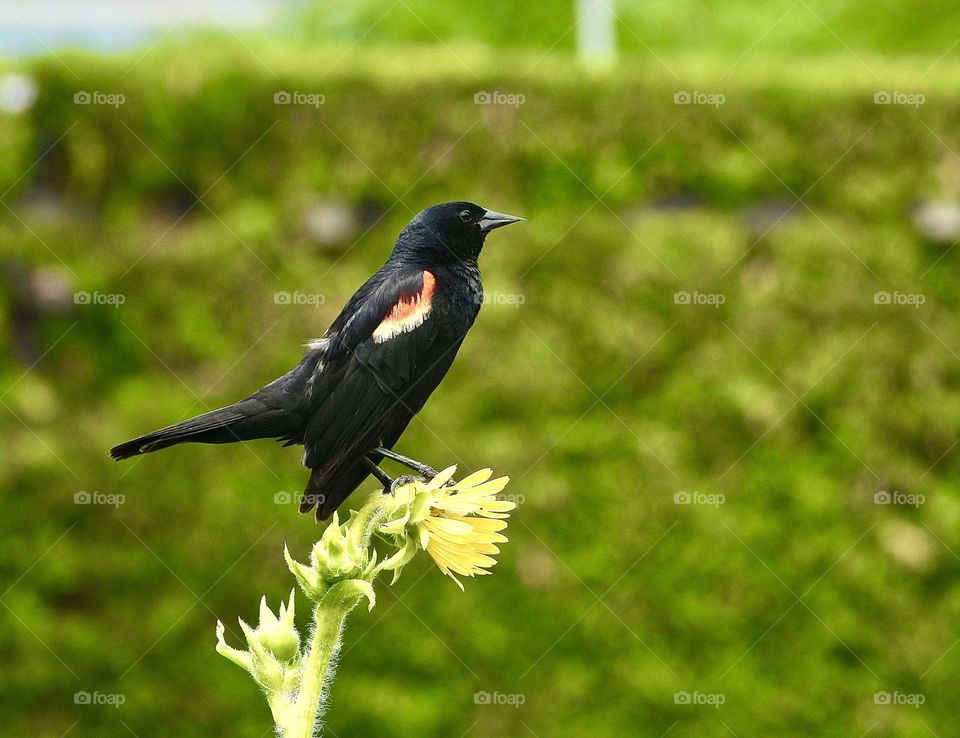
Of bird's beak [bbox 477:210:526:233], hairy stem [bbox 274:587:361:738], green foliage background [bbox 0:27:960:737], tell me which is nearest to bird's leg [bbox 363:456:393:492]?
hairy stem [bbox 274:587:361:738]

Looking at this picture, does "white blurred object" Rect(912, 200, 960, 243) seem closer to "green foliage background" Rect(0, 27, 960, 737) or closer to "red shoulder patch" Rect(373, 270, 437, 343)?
"green foliage background" Rect(0, 27, 960, 737)

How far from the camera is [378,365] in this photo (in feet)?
5.26

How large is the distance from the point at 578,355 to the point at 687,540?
1144 mm

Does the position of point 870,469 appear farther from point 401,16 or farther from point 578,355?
point 401,16

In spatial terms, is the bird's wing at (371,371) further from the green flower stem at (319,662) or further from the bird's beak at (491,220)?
the green flower stem at (319,662)

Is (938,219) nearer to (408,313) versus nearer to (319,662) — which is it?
(408,313)

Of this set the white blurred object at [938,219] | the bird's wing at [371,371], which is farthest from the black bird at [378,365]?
the white blurred object at [938,219]

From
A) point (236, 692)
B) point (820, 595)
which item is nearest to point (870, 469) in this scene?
point (820, 595)

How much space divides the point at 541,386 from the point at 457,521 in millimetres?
4128

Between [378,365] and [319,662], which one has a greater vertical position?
[378,365]

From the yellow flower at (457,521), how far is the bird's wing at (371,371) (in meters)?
0.26

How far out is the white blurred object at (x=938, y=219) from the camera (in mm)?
5637

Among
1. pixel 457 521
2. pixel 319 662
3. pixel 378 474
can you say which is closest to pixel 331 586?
pixel 319 662

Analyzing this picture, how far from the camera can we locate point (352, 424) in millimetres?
1561
